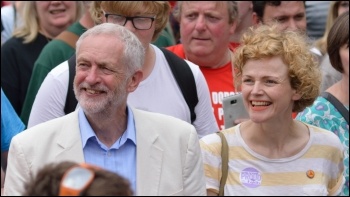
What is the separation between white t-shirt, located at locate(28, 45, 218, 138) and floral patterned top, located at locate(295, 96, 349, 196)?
53 cm

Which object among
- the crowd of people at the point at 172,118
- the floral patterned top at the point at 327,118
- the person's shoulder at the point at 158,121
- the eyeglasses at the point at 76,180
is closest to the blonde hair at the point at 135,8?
the crowd of people at the point at 172,118

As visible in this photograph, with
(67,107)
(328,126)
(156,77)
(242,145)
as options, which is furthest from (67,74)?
(328,126)

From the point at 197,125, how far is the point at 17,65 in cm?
210

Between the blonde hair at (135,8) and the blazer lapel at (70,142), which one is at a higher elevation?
the blonde hair at (135,8)

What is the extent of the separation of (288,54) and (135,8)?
110cm

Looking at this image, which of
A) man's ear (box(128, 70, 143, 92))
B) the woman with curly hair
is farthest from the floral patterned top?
man's ear (box(128, 70, 143, 92))

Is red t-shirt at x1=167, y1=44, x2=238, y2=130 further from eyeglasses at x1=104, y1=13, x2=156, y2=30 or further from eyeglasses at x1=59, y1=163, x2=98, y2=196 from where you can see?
eyeglasses at x1=59, y1=163, x2=98, y2=196

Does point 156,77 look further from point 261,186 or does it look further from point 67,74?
point 261,186

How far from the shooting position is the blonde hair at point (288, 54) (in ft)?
16.3

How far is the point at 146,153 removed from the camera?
4.45m

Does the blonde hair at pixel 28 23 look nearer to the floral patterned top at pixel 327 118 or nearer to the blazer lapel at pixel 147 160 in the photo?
the floral patterned top at pixel 327 118

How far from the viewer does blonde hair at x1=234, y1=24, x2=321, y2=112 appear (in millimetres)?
4983

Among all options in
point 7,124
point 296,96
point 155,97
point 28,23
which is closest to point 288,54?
point 296,96

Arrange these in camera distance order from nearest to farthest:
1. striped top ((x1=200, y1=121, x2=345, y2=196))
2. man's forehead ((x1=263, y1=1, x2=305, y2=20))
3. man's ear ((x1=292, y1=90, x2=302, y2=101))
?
1. striped top ((x1=200, y1=121, x2=345, y2=196))
2. man's ear ((x1=292, y1=90, x2=302, y2=101))
3. man's forehead ((x1=263, y1=1, x2=305, y2=20))
